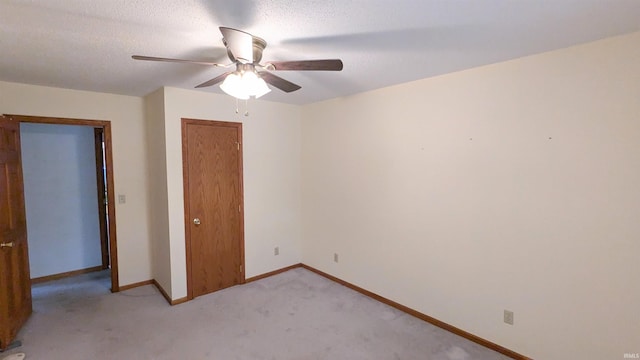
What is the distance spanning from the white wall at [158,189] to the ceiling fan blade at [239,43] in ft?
6.20

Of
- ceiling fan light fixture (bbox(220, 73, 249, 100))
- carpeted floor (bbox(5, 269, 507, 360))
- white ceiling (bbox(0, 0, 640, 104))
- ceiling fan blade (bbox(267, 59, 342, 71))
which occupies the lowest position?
carpeted floor (bbox(5, 269, 507, 360))

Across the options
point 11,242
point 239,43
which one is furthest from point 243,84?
point 11,242

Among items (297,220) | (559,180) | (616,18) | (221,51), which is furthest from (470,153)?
(297,220)

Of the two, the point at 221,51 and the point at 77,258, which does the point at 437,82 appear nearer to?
the point at 221,51

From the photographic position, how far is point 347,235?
3.73 metres

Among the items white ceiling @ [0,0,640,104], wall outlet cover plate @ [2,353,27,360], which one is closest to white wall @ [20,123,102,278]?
white ceiling @ [0,0,640,104]

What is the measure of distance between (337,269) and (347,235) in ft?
1.64

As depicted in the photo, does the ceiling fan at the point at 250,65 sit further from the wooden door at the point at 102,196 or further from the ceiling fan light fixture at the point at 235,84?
the wooden door at the point at 102,196

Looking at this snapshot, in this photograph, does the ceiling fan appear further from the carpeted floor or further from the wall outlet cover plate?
the wall outlet cover plate

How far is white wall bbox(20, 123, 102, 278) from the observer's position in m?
3.87

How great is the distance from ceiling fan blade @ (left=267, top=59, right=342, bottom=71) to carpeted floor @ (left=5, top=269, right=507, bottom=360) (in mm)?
2141

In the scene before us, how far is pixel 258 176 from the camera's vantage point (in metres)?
3.92

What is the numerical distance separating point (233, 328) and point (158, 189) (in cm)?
175

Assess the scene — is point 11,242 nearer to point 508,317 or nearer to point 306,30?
point 306,30
